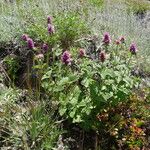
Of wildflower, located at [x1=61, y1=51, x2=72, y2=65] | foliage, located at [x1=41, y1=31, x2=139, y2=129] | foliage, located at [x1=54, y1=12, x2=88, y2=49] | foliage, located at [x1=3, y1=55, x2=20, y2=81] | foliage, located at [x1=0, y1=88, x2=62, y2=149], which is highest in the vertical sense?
foliage, located at [x1=54, y1=12, x2=88, y2=49]

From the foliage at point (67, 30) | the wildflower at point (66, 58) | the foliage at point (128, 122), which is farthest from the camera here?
the foliage at point (67, 30)

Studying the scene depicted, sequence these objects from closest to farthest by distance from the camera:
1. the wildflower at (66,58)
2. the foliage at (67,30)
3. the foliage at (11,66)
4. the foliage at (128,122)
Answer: the wildflower at (66,58)
the foliage at (128,122)
the foliage at (11,66)
the foliage at (67,30)

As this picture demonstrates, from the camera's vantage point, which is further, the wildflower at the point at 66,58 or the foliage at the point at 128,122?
the foliage at the point at 128,122

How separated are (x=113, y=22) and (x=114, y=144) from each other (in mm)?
3344

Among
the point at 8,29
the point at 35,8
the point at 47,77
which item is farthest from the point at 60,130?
the point at 35,8

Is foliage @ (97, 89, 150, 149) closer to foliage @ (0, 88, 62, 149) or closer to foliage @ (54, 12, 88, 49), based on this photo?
foliage @ (0, 88, 62, 149)

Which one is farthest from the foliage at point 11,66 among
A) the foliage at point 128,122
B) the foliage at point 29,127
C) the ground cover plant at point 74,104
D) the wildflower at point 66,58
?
the foliage at point 128,122

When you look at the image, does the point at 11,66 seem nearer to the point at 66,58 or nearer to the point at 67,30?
the point at 67,30

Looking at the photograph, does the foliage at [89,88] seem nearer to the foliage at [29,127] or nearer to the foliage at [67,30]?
the foliage at [29,127]

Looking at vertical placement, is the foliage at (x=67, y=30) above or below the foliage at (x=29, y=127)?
above

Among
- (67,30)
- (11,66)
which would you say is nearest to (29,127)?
(11,66)

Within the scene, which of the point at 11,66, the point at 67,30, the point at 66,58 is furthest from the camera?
the point at 67,30

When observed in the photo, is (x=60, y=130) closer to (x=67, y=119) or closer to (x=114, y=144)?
(x=67, y=119)

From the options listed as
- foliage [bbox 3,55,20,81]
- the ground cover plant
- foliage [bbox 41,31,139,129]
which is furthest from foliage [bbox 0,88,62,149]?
foliage [bbox 3,55,20,81]
